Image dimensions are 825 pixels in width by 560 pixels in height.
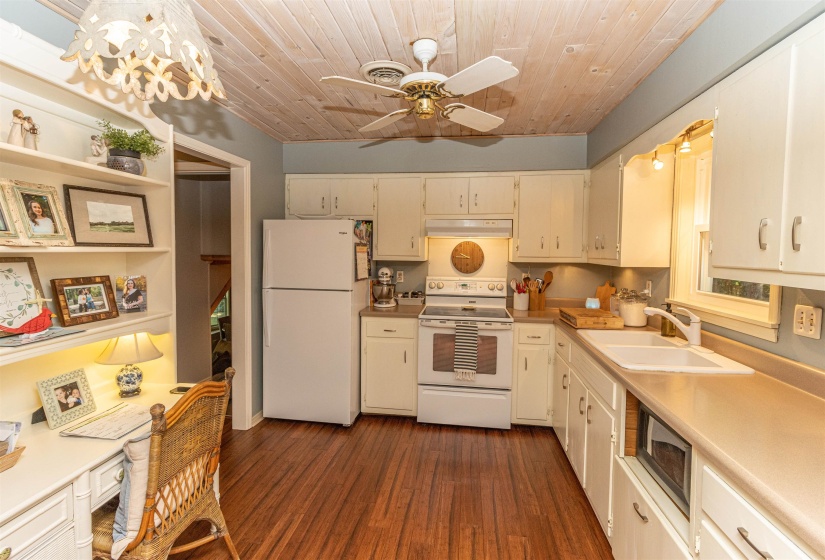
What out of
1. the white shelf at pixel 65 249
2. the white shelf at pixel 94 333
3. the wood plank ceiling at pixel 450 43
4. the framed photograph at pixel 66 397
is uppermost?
the wood plank ceiling at pixel 450 43

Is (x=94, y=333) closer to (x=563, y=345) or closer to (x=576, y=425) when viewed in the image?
(x=576, y=425)

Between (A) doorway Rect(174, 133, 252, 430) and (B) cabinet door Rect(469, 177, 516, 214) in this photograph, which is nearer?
(B) cabinet door Rect(469, 177, 516, 214)

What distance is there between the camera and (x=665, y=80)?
2131 millimetres

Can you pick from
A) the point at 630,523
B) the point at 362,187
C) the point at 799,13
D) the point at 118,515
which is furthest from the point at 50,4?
the point at 630,523

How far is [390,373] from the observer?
11.5 ft

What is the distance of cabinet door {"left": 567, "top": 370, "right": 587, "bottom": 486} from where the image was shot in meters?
2.40

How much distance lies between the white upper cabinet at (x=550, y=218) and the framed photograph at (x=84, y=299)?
2.99m

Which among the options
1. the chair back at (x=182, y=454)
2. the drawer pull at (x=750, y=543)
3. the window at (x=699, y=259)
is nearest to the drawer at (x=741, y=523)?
the drawer pull at (x=750, y=543)

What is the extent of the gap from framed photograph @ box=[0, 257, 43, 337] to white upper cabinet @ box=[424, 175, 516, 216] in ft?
9.16

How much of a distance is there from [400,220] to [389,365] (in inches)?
53.5

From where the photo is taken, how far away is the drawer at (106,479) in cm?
142

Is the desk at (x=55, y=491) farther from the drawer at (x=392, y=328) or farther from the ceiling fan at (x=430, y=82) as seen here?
the drawer at (x=392, y=328)

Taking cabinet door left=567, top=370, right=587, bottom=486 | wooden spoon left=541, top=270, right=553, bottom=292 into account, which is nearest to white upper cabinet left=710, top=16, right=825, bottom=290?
cabinet door left=567, top=370, right=587, bottom=486

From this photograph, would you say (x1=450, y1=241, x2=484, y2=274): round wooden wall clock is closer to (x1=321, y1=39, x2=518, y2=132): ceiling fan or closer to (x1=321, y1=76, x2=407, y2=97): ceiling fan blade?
(x1=321, y1=39, x2=518, y2=132): ceiling fan
